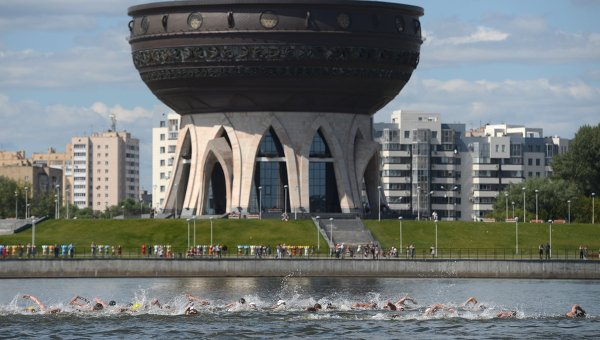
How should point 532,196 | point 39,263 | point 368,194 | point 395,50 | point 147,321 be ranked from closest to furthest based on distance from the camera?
1. point 147,321
2. point 39,263
3. point 395,50
4. point 368,194
5. point 532,196

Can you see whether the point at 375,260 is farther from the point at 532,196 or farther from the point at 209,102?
the point at 532,196

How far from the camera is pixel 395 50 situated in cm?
13588

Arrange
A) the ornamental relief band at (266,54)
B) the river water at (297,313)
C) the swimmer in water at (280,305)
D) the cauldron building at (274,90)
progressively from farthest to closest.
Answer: the cauldron building at (274,90)
the ornamental relief band at (266,54)
the swimmer in water at (280,305)
the river water at (297,313)

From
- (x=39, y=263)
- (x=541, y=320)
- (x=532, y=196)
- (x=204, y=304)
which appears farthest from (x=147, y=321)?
(x=532, y=196)

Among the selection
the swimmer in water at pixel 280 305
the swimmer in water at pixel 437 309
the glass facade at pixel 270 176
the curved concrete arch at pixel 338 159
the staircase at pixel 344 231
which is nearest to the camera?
the swimmer in water at pixel 437 309

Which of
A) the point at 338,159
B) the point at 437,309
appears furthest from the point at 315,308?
the point at 338,159

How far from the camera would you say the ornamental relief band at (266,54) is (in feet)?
431

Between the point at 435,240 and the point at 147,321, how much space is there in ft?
163

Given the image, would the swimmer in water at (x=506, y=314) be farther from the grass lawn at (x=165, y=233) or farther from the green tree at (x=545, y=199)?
the green tree at (x=545, y=199)

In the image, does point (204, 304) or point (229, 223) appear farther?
point (229, 223)

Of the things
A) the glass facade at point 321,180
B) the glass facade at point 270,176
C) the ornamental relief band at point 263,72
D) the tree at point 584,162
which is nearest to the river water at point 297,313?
the ornamental relief band at point 263,72

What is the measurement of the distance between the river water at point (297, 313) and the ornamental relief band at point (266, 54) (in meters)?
31.4

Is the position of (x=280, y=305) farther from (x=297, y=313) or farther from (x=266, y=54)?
(x=266, y=54)

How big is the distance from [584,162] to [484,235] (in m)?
41.5
